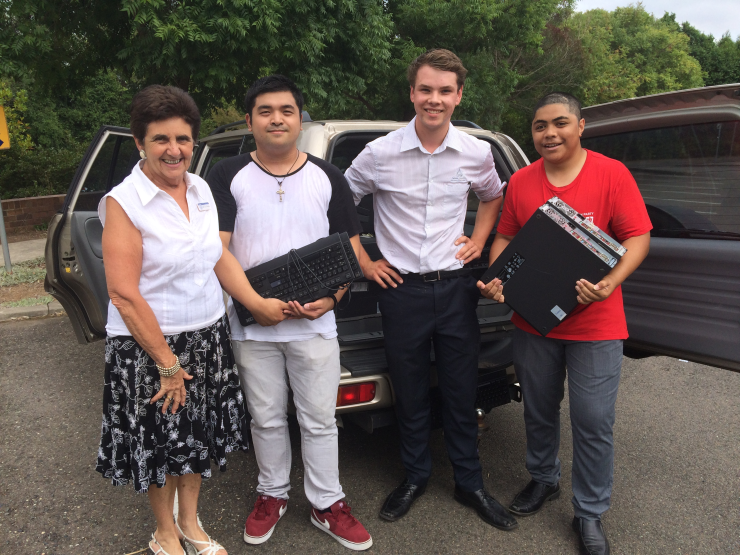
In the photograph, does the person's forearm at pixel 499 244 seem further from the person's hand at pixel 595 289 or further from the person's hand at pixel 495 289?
the person's hand at pixel 595 289

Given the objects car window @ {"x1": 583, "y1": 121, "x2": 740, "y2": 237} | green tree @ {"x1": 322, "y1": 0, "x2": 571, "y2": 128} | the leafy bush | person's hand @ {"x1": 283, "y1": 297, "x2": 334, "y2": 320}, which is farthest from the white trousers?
the leafy bush

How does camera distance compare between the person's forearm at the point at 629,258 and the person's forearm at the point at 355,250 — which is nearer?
the person's forearm at the point at 629,258

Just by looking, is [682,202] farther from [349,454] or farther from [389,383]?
[349,454]

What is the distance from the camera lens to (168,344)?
7.07ft

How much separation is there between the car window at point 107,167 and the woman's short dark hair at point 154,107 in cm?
193

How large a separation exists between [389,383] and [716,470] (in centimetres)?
191

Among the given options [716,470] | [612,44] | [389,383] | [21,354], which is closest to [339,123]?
[389,383]

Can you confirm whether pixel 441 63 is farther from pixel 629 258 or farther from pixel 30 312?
pixel 30 312

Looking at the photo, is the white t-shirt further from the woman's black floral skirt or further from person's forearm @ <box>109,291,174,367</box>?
person's forearm @ <box>109,291,174,367</box>

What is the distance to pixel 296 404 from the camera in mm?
2594

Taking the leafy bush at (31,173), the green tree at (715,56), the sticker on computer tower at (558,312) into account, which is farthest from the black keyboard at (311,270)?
the green tree at (715,56)

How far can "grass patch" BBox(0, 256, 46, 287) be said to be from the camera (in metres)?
Answer: 7.57

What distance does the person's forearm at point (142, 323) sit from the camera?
201cm

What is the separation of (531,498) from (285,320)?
148 cm
